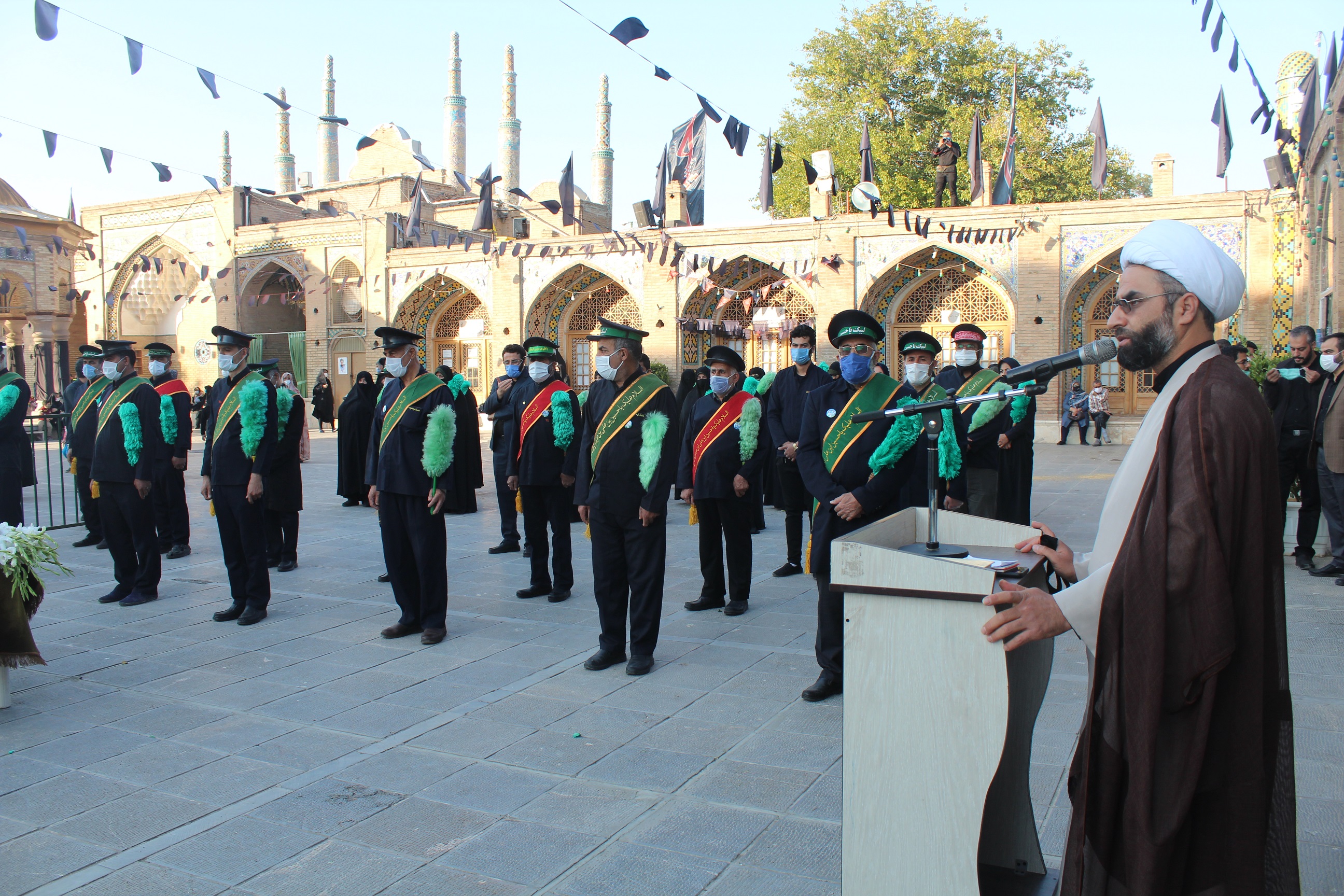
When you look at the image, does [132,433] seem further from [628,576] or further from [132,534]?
→ [628,576]

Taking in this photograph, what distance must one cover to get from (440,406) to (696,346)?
Result: 18.5m

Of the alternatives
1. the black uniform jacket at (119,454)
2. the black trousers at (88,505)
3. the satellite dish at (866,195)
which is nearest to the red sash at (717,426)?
the black uniform jacket at (119,454)

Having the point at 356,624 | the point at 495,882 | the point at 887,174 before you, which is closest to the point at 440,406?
the point at 356,624

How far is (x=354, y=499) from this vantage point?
11.0 m

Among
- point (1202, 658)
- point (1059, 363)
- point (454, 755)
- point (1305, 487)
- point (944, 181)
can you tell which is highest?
point (944, 181)

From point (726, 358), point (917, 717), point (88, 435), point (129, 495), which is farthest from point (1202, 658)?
point (88, 435)

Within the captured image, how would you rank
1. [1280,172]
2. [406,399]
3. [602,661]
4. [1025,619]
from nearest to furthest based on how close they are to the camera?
[1025,619] → [602,661] → [406,399] → [1280,172]

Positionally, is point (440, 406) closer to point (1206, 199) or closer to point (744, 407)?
point (744, 407)

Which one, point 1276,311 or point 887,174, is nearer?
point 1276,311

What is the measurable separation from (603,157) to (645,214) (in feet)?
86.2

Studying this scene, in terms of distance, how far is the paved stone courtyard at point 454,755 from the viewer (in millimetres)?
2840

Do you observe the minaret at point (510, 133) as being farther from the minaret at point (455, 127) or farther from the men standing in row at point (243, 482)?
the men standing in row at point (243, 482)

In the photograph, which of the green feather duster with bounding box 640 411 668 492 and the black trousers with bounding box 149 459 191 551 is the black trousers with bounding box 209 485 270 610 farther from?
the green feather duster with bounding box 640 411 668 492

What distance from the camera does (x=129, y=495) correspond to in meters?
6.36
